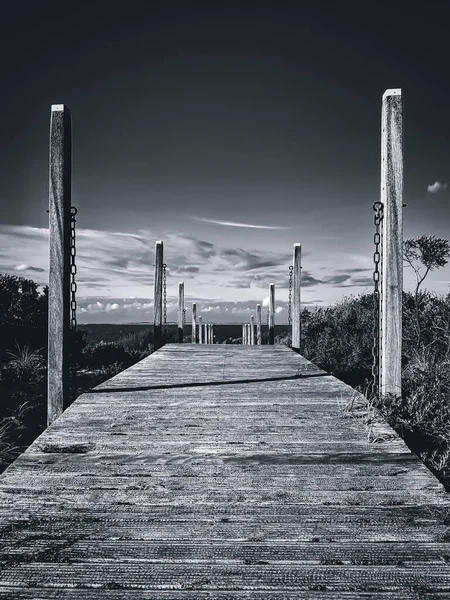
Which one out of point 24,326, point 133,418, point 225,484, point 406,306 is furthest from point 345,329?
point 225,484

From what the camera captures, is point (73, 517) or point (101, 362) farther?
point (101, 362)

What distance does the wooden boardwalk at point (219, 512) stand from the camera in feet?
5.08

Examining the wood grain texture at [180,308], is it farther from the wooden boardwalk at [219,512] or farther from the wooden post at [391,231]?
the wooden boardwalk at [219,512]

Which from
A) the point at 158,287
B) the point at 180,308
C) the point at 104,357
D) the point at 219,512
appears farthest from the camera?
the point at 180,308

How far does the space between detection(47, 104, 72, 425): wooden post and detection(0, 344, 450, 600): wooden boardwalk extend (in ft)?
2.31

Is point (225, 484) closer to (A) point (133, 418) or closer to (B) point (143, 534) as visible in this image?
(B) point (143, 534)

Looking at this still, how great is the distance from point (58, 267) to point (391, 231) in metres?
3.27

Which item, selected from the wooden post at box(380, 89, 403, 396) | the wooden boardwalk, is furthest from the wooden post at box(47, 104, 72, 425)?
the wooden post at box(380, 89, 403, 396)

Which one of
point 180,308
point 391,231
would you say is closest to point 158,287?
point 180,308

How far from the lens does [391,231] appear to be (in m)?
4.41

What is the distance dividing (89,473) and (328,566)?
55.3 inches

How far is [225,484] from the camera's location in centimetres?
234

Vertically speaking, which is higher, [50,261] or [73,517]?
[50,261]

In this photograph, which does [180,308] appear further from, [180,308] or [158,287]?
[158,287]
